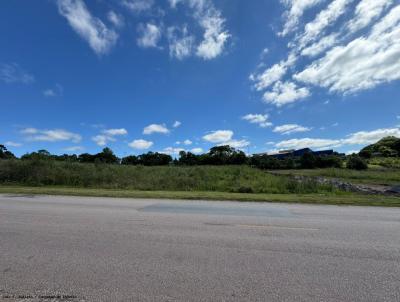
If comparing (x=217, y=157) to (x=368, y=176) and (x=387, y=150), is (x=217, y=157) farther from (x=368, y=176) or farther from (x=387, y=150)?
(x=368, y=176)

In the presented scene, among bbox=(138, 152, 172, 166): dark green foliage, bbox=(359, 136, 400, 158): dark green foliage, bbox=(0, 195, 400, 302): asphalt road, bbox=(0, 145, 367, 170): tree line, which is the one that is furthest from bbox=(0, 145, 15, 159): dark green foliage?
bbox=(359, 136, 400, 158): dark green foliage

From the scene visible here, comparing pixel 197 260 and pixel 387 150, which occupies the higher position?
pixel 387 150

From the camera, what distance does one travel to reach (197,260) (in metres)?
4.44

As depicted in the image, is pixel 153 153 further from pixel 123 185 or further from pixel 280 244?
pixel 280 244

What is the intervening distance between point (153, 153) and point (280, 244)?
9994 centimetres

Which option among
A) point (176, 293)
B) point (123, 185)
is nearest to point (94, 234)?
point (176, 293)

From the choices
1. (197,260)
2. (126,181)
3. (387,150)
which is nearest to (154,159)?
(126,181)

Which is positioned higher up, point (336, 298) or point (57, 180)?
point (57, 180)

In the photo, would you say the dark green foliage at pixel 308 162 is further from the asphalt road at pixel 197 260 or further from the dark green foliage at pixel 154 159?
the asphalt road at pixel 197 260

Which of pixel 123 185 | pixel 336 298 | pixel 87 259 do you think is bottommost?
pixel 336 298

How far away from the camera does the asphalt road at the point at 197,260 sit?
337 centimetres

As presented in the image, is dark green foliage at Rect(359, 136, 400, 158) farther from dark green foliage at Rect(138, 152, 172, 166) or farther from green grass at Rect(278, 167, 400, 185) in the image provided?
dark green foliage at Rect(138, 152, 172, 166)

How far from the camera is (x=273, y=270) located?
13.2 feet

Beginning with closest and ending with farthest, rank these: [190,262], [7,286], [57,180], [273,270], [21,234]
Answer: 1. [7,286]
2. [273,270]
3. [190,262]
4. [21,234]
5. [57,180]
